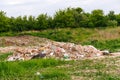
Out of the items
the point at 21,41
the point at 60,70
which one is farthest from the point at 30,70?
the point at 21,41

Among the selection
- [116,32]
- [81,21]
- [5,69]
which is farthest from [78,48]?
[81,21]

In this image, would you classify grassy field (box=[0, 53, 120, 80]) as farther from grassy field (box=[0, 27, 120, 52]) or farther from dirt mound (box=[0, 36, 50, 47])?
grassy field (box=[0, 27, 120, 52])

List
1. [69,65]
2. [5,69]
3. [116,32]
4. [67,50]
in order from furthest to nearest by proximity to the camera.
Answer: [116,32] → [67,50] → [69,65] → [5,69]

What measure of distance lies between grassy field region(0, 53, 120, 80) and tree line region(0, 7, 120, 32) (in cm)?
2762

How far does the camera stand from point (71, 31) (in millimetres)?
38719

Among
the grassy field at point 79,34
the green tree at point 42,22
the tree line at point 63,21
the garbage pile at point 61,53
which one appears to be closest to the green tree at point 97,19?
the tree line at point 63,21

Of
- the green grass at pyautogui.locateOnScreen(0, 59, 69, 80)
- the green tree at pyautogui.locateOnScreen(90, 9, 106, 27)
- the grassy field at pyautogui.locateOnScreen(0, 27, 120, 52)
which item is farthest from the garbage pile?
the green tree at pyautogui.locateOnScreen(90, 9, 106, 27)

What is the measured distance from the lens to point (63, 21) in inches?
1660

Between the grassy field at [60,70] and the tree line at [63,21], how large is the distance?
27.6 meters

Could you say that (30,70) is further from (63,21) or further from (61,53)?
(63,21)

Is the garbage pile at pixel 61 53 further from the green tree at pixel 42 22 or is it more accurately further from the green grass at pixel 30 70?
the green tree at pixel 42 22

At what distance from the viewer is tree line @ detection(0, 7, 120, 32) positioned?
1642 inches

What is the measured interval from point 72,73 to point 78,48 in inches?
310

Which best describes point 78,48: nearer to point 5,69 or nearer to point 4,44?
point 5,69
